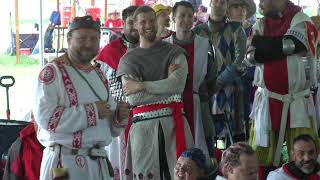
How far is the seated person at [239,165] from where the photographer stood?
111 inches

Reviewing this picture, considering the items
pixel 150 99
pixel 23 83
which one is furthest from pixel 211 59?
pixel 23 83

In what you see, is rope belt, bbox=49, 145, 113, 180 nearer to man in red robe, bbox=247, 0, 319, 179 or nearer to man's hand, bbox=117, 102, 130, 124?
man's hand, bbox=117, 102, 130, 124

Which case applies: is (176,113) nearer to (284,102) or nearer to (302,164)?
A: (284,102)

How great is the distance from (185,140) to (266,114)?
1.73ft

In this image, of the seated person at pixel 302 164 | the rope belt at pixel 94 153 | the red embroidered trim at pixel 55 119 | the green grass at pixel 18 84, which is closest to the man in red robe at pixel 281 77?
the seated person at pixel 302 164

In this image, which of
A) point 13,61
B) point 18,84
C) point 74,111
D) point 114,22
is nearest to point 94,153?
point 74,111

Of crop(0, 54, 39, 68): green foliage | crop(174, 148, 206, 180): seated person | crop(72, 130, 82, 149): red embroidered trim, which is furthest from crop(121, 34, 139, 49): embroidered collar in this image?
crop(0, 54, 39, 68): green foliage

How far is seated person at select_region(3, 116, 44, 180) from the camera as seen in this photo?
3.48 metres

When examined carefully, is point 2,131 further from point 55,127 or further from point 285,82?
point 285,82

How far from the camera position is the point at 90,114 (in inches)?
106

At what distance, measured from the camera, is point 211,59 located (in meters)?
3.97

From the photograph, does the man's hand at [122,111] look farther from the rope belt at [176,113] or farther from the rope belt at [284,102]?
the rope belt at [284,102]

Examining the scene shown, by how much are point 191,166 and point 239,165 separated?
299 millimetres

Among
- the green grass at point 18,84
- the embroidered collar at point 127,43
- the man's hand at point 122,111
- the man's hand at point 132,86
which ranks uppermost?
the embroidered collar at point 127,43
